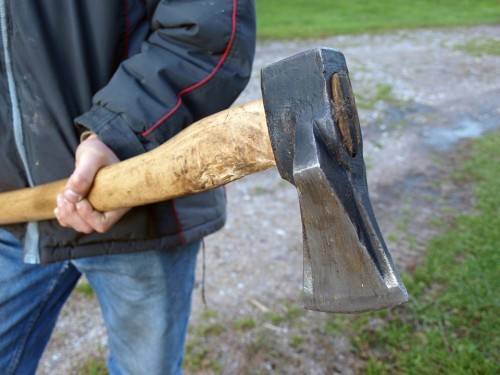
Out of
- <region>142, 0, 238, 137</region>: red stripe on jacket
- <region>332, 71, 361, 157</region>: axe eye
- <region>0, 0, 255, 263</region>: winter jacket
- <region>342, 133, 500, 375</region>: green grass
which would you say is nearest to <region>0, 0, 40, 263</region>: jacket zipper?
<region>0, 0, 255, 263</region>: winter jacket

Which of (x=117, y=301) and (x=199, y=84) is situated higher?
(x=199, y=84)

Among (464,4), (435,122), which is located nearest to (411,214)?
(435,122)

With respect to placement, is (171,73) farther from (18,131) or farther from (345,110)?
(345,110)

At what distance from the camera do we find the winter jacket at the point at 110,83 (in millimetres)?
1436

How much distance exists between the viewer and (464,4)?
50.9 feet

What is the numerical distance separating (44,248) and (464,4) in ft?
54.0

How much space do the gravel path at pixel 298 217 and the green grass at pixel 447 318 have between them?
0.45 ft

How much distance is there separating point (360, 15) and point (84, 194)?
44.6ft

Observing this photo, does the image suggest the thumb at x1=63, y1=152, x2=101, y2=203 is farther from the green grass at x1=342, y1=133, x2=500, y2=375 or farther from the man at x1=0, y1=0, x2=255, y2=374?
the green grass at x1=342, y1=133, x2=500, y2=375

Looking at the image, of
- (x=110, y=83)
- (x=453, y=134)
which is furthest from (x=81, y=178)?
(x=453, y=134)

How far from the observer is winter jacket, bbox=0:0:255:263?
4.71ft

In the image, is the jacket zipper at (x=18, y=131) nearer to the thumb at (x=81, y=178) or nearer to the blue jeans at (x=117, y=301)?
the blue jeans at (x=117, y=301)

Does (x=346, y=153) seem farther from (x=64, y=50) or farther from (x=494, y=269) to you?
(x=494, y=269)

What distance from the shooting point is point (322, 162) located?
105 centimetres
